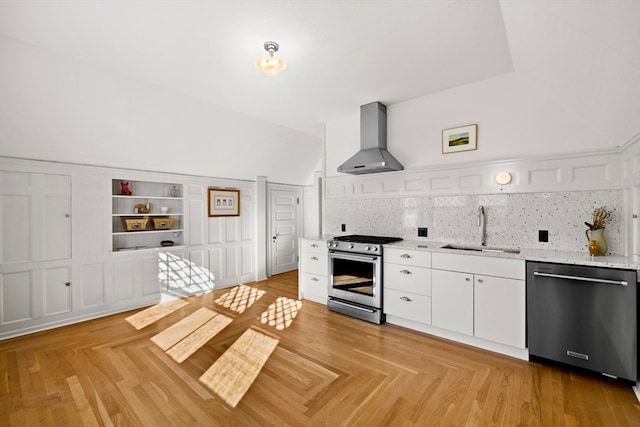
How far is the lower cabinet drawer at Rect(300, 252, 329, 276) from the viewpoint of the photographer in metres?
3.98

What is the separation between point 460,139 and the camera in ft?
10.9

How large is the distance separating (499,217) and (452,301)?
1.06 m

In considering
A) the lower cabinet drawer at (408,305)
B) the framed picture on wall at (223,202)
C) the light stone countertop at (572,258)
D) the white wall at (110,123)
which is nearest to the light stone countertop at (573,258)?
the light stone countertop at (572,258)

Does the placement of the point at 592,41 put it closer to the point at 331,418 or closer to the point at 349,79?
the point at 349,79

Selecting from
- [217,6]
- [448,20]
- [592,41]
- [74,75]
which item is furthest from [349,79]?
[74,75]

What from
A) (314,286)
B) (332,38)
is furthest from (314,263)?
(332,38)

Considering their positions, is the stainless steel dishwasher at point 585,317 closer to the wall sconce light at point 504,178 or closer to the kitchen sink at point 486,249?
the kitchen sink at point 486,249

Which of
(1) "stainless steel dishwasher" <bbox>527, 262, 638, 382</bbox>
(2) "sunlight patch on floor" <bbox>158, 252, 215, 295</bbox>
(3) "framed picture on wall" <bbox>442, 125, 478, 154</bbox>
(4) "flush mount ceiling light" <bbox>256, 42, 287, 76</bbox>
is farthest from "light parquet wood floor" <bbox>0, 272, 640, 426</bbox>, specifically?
(4) "flush mount ceiling light" <bbox>256, 42, 287, 76</bbox>

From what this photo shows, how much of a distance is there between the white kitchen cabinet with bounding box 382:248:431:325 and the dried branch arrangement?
55.0 inches

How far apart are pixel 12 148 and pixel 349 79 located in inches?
144

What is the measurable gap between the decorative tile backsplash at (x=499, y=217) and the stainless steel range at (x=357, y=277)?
1.22ft

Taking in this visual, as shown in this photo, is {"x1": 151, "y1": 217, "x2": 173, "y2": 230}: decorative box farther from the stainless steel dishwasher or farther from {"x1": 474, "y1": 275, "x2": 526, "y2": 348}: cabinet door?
the stainless steel dishwasher

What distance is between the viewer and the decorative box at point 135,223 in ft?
13.2

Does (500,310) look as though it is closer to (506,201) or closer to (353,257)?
(506,201)
